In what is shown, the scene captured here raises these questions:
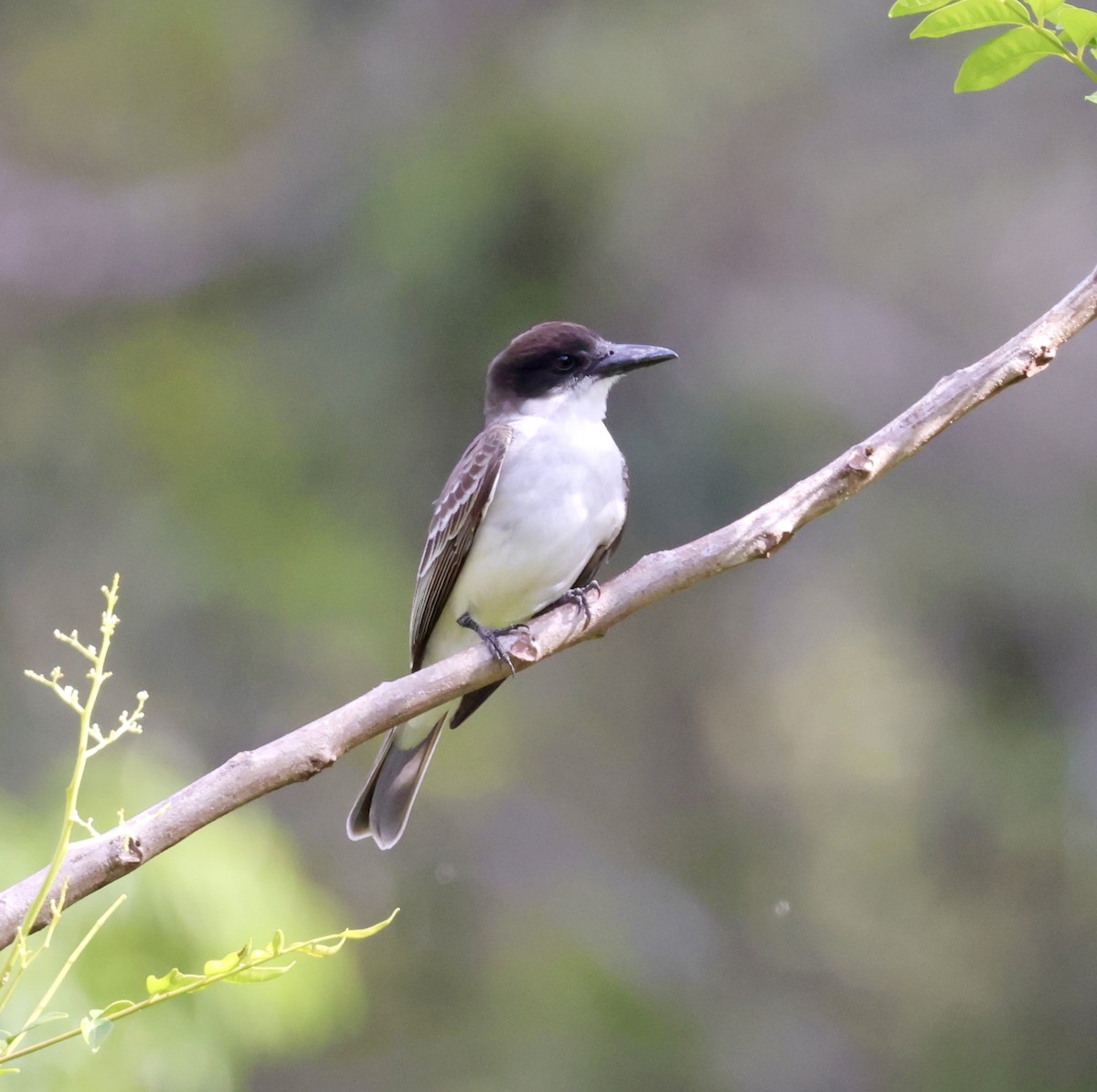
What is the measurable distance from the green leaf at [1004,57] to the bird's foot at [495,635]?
47.6 inches

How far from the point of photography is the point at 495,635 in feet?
10.6

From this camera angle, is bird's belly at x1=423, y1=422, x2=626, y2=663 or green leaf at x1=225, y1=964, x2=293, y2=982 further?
bird's belly at x1=423, y1=422, x2=626, y2=663

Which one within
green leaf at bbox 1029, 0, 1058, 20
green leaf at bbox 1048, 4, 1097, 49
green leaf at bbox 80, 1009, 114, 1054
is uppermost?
green leaf at bbox 1029, 0, 1058, 20

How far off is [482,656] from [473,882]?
Answer: 4.62 metres

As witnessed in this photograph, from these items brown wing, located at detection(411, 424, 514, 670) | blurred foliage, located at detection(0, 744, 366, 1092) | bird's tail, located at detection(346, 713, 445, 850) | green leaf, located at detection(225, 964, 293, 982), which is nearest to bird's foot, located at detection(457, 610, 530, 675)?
brown wing, located at detection(411, 424, 514, 670)

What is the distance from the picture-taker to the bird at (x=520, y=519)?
145 inches

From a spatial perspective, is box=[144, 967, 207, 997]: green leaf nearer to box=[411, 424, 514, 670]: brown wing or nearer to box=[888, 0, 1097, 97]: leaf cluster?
box=[888, 0, 1097, 97]: leaf cluster

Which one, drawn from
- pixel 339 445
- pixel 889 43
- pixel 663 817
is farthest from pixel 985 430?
pixel 339 445

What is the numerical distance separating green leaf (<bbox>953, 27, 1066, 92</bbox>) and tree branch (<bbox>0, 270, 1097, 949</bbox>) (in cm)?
41

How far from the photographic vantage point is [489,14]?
7.05 metres

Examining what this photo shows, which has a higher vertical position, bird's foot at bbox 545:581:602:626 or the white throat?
the white throat

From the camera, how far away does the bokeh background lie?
20.6 ft

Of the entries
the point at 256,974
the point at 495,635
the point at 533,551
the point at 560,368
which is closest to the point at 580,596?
the point at 495,635

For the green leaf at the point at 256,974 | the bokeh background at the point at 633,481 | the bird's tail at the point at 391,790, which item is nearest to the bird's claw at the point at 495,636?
the bird's tail at the point at 391,790
